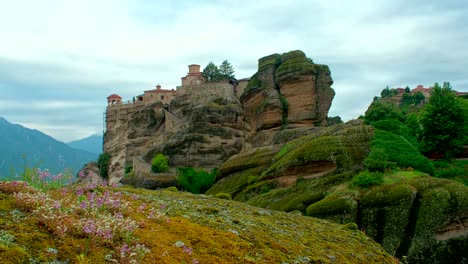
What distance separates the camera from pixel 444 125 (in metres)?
38.5

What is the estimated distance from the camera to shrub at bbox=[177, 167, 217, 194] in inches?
2138

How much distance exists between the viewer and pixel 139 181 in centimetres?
5625

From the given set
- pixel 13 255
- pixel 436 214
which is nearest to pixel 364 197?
pixel 436 214

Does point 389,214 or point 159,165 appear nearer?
point 389,214

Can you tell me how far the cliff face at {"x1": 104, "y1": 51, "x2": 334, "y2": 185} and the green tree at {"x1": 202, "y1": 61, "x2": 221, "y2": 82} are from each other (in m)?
15.1

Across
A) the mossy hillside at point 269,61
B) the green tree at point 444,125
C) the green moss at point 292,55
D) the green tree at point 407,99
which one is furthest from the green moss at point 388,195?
the green tree at point 407,99

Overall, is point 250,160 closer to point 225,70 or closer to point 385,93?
point 225,70

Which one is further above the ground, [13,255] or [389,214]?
[13,255]

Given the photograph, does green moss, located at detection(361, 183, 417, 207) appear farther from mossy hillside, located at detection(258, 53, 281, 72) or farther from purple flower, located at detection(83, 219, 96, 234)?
mossy hillside, located at detection(258, 53, 281, 72)

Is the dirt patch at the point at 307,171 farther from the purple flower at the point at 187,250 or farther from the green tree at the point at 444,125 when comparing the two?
the purple flower at the point at 187,250

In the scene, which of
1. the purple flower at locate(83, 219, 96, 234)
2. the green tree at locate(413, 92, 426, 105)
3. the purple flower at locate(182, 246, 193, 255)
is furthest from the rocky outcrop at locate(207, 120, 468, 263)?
the green tree at locate(413, 92, 426, 105)

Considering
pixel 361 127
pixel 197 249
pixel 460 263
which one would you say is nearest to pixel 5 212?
pixel 197 249

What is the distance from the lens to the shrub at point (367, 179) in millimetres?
25641

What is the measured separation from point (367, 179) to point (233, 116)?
37336 millimetres
